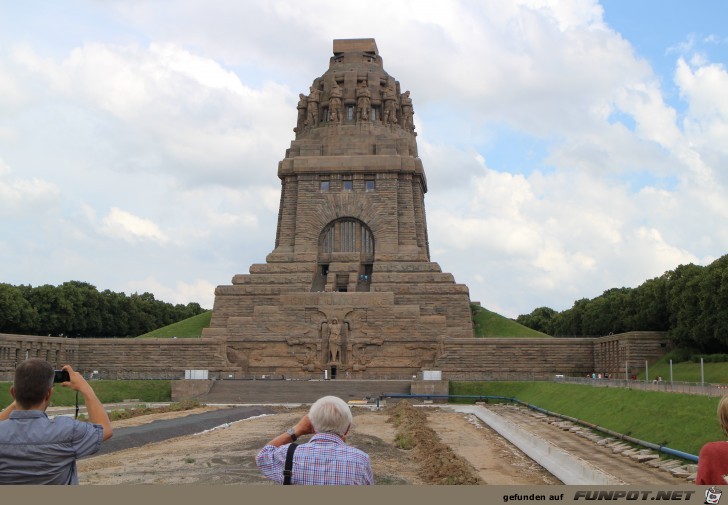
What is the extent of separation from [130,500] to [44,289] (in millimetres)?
65542

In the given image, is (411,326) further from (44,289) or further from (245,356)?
(44,289)

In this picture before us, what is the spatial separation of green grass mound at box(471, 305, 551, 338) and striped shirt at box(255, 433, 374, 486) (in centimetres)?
5617

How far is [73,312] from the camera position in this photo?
67.9 m

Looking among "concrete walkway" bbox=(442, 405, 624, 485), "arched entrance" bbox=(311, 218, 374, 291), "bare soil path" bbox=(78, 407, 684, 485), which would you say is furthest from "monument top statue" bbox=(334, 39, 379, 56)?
"concrete walkway" bbox=(442, 405, 624, 485)

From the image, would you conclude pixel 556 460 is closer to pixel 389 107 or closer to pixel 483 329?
pixel 483 329

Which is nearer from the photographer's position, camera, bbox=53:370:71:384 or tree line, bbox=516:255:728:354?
camera, bbox=53:370:71:384

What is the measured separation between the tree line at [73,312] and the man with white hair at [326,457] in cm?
5832

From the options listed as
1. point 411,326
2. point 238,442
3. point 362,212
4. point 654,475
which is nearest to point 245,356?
point 411,326

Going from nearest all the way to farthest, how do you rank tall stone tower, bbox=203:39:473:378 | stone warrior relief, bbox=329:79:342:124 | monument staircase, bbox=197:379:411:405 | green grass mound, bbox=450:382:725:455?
green grass mound, bbox=450:382:725:455, monument staircase, bbox=197:379:411:405, tall stone tower, bbox=203:39:473:378, stone warrior relief, bbox=329:79:342:124

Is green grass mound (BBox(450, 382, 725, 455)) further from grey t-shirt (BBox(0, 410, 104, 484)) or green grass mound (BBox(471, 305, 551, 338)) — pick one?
green grass mound (BBox(471, 305, 551, 338))

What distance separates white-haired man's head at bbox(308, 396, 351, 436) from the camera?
18.8 ft

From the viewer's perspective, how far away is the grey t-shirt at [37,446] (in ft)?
18.2

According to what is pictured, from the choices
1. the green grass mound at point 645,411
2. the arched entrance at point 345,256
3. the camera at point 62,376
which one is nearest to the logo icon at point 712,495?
the camera at point 62,376

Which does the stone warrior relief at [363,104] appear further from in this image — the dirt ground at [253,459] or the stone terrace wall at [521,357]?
the dirt ground at [253,459]
